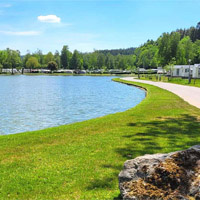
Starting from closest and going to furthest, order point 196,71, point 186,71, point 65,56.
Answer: point 196,71
point 186,71
point 65,56

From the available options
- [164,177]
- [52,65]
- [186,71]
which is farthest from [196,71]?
[52,65]

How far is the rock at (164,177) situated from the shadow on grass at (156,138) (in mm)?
873

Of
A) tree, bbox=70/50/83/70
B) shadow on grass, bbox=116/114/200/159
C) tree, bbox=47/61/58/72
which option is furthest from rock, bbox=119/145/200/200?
tree, bbox=47/61/58/72

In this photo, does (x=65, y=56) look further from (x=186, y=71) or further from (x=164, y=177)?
(x=164, y=177)

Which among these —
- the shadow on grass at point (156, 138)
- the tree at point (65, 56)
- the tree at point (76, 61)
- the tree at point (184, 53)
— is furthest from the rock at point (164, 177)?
the tree at point (65, 56)

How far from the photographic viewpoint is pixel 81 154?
7039 millimetres

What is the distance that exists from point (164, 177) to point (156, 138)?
515 cm

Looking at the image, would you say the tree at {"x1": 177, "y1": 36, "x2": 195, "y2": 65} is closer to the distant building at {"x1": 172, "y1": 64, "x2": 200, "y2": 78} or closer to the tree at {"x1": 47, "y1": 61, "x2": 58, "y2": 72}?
the distant building at {"x1": 172, "y1": 64, "x2": 200, "y2": 78}

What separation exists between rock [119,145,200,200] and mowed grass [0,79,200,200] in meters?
0.94

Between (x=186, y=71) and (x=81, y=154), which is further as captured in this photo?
(x=186, y=71)

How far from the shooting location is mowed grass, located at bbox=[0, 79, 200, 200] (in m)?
5.01

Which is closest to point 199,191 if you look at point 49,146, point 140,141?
point 140,141

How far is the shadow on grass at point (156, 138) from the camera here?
20.0 feet

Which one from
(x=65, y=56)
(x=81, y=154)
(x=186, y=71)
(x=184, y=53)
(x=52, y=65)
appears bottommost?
(x=81, y=154)
